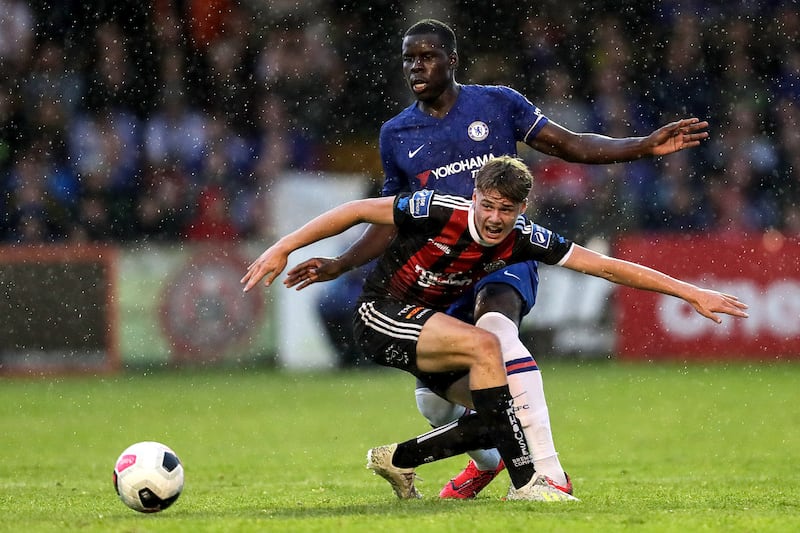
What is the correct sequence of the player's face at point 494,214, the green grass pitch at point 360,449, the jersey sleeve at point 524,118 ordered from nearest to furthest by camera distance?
the green grass pitch at point 360,449, the player's face at point 494,214, the jersey sleeve at point 524,118

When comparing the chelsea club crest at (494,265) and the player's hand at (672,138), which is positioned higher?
the player's hand at (672,138)

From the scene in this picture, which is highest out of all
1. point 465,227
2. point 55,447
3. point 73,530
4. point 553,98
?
point 553,98

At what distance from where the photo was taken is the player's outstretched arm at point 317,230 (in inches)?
230

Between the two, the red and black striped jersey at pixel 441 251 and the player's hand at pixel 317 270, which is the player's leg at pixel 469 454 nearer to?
the red and black striped jersey at pixel 441 251

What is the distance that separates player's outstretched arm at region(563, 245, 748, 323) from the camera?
19.9 ft

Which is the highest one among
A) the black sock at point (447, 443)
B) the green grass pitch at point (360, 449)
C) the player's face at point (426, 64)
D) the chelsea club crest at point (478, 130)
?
the player's face at point (426, 64)

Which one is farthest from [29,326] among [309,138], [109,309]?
[309,138]

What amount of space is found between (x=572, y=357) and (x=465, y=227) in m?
9.14

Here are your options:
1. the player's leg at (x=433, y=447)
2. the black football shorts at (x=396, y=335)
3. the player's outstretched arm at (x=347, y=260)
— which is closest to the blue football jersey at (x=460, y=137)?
the player's outstretched arm at (x=347, y=260)

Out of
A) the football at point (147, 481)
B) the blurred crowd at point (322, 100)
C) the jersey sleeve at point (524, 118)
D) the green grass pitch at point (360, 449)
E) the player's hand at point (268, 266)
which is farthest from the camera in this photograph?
the blurred crowd at point (322, 100)

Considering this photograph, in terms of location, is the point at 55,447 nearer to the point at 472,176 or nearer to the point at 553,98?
the point at 472,176

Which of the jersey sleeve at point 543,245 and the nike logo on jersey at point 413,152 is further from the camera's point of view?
the nike logo on jersey at point 413,152

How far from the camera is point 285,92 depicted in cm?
1673

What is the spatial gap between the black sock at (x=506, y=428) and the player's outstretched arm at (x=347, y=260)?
1.03 meters
